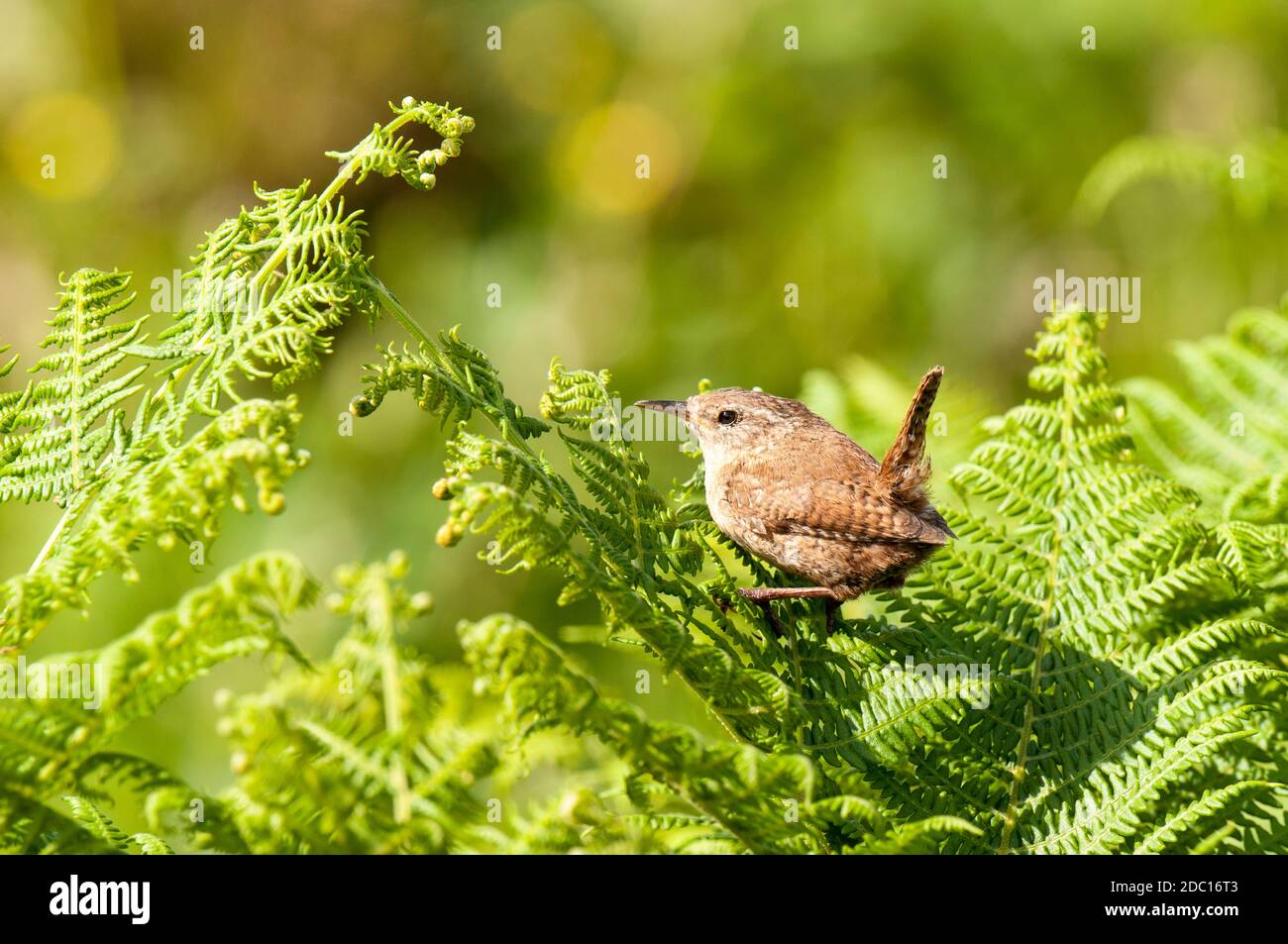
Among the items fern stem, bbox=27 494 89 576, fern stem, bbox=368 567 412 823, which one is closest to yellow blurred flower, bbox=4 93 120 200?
fern stem, bbox=27 494 89 576

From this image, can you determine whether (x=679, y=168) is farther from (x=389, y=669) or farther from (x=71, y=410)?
(x=389, y=669)

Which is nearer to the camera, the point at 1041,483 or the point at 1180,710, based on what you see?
the point at 1180,710

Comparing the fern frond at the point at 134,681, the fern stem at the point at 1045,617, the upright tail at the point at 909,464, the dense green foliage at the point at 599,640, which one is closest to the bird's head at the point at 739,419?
the upright tail at the point at 909,464

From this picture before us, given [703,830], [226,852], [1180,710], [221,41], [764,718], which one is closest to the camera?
[226,852]

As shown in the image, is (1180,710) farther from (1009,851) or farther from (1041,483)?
(1041,483)

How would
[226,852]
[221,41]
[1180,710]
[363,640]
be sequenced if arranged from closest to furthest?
[363,640] < [226,852] < [1180,710] < [221,41]

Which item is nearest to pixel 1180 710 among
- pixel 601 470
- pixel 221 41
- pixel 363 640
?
pixel 601 470

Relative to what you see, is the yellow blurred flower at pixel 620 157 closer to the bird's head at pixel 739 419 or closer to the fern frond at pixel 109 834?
the bird's head at pixel 739 419
